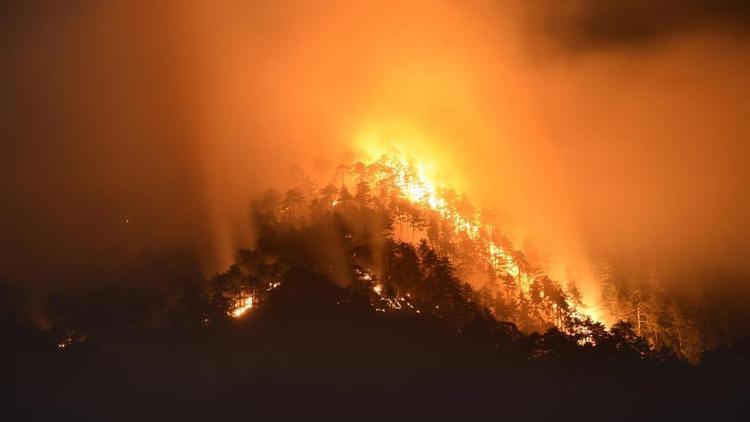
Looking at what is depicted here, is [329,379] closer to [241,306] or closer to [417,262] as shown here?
[241,306]

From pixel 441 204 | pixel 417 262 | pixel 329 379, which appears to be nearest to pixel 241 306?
pixel 329 379

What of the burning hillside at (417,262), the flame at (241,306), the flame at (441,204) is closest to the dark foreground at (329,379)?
the flame at (241,306)

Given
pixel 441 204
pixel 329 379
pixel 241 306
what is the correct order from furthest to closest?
pixel 441 204 → pixel 241 306 → pixel 329 379

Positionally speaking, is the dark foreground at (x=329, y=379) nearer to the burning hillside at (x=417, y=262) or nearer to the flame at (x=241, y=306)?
the flame at (x=241, y=306)

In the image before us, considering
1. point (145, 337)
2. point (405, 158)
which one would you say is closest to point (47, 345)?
point (145, 337)

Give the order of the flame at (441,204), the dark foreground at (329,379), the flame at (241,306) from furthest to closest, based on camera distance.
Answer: the flame at (441,204), the flame at (241,306), the dark foreground at (329,379)

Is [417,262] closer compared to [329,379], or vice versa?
[329,379]

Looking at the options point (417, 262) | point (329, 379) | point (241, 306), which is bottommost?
point (329, 379)

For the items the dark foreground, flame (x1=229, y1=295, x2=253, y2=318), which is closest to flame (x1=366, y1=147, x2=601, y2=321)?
the dark foreground

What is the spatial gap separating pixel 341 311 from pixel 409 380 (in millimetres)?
6275

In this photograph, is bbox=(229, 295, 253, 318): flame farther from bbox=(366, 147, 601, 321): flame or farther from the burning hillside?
bbox=(366, 147, 601, 321): flame

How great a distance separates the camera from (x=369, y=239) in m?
48.6

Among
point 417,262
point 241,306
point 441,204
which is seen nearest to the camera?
point 241,306

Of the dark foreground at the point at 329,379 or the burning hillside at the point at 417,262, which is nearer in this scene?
the dark foreground at the point at 329,379
